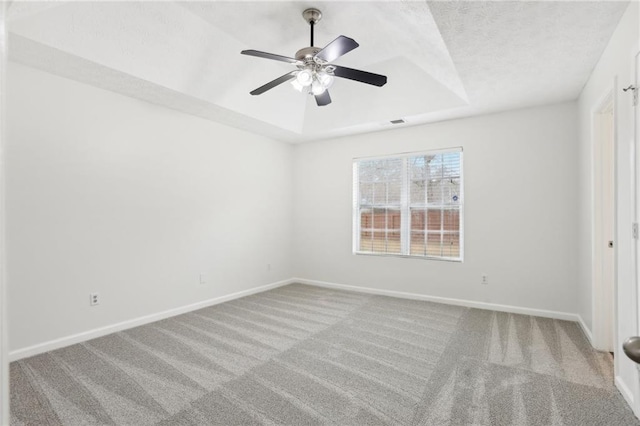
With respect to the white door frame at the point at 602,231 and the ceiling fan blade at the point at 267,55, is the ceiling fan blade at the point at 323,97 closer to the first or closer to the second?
the ceiling fan blade at the point at 267,55

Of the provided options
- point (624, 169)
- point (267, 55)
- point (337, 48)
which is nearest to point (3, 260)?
point (267, 55)

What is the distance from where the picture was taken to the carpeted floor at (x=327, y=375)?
2008 mm

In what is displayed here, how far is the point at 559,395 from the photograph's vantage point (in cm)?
220

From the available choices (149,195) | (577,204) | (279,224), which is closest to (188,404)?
(149,195)

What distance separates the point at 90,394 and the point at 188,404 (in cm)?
74

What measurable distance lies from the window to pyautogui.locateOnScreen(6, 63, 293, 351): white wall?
6.14 ft

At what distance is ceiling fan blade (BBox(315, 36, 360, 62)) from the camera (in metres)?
2.27

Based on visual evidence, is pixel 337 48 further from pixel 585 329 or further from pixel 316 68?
pixel 585 329

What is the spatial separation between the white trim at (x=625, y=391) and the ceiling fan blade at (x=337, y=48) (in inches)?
116

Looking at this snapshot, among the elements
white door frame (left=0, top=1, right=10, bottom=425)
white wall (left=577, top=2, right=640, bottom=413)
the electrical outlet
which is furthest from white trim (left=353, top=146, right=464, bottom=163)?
white door frame (left=0, top=1, right=10, bottom=425)

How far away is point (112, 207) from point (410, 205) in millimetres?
3884

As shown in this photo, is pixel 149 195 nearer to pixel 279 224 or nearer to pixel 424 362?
pixel 279 224

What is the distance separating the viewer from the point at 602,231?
294 centimetres

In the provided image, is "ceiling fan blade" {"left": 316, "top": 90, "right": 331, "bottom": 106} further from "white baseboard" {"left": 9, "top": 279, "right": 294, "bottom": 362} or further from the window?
"white baseboard" {"left": 9, "top": 279, "right": 294, "bottom": 362}
